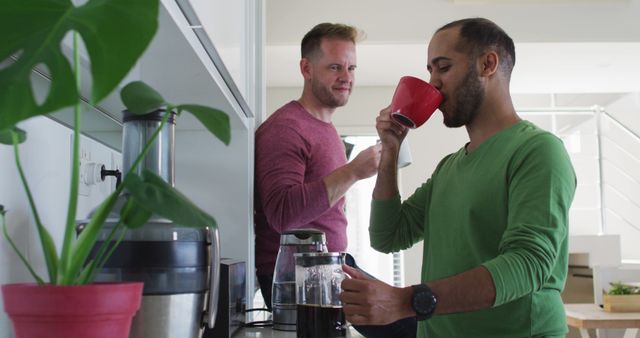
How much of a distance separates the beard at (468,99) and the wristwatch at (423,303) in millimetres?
463

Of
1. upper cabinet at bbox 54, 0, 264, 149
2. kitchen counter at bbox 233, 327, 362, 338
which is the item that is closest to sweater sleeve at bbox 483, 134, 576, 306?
kitchen counter at bbox 233, 327, 362, 338

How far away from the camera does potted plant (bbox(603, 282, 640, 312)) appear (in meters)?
3.37

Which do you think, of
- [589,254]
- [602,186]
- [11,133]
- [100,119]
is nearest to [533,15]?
[602,186]

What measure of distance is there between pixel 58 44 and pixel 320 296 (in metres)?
0.96

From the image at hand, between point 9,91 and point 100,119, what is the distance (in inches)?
40.4

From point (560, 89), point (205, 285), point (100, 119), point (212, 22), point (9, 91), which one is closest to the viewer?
point (9, 91)

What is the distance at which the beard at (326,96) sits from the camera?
2.25 meters

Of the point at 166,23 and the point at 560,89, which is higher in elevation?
the point at 560,89

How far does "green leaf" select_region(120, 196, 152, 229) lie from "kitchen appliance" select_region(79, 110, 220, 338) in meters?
0.32

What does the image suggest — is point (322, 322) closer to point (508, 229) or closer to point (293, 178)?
point (508, 229)

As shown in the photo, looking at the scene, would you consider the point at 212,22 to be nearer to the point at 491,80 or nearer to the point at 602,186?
the point at 491,80

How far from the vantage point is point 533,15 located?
16.0 ft

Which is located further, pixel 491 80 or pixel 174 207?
pixel 491 80

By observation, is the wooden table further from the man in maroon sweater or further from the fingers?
the fingers
